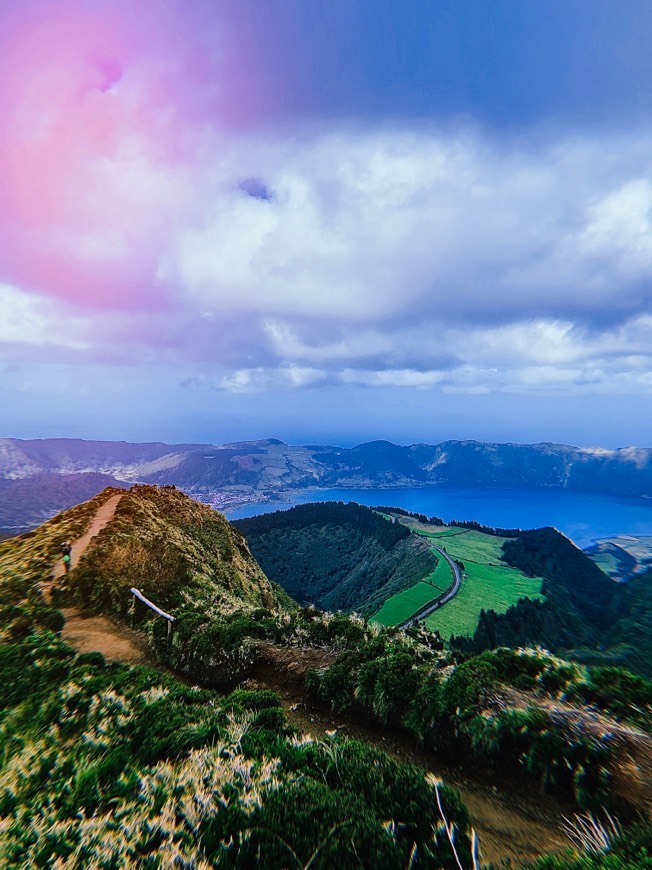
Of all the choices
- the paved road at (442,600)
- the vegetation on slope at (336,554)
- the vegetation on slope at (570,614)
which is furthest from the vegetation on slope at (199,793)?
the vegetation on slope at (336,554)

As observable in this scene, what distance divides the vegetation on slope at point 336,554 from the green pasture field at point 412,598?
5421 mm

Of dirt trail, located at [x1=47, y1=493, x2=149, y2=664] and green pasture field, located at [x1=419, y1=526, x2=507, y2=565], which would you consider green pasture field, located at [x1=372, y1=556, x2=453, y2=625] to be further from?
dirt trail, located at [x1=47, y1=493, x2=149, y2=664]

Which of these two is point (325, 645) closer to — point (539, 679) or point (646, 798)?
point (539, 679)

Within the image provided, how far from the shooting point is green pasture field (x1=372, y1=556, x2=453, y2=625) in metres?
82.5

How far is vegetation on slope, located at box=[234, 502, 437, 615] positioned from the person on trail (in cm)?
10048

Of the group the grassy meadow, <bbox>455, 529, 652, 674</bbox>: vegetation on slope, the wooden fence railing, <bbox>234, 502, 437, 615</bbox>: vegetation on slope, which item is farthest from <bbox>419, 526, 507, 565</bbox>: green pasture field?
the wooden fence railing

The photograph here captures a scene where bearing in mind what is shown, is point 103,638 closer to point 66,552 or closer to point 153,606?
point 153,606

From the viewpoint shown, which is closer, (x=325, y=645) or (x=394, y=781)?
(x=394, y=781)

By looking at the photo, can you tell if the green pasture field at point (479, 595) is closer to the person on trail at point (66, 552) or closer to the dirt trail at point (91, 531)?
the dirt trail at point (91, 531)

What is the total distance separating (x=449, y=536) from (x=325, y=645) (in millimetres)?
165252

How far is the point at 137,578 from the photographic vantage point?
75.7ft

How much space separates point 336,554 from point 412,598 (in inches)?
3288

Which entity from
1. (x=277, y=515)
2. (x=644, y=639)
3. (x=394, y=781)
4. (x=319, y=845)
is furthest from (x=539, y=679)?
(x=277, y=515)

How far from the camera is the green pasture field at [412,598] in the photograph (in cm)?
8250
